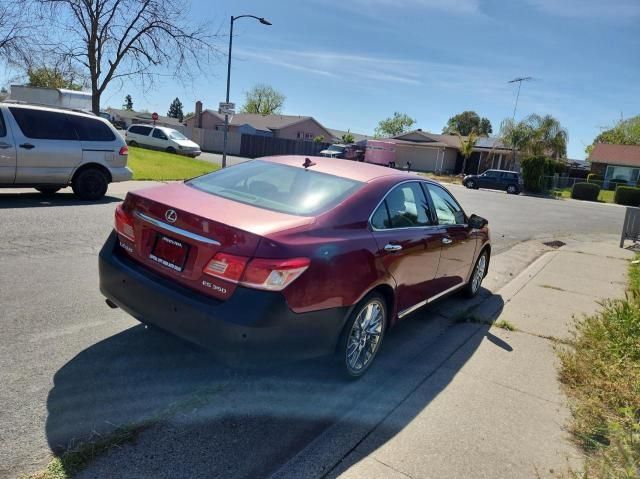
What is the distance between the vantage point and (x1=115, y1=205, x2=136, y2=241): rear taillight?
3.53 metres

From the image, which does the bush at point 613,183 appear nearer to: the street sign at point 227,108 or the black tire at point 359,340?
the street sign at point 227,108

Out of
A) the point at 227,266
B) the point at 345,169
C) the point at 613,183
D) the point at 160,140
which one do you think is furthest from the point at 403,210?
the point at 613,183

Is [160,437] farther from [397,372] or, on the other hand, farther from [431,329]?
[431,329]

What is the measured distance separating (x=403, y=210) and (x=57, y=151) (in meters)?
7.61

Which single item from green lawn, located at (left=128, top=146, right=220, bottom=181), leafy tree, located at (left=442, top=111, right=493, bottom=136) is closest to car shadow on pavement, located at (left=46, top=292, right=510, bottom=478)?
green lawn, located at (left=128, top=146, right=220, bottom=181)

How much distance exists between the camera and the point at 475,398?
3682mm

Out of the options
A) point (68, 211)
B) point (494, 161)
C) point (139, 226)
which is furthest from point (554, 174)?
point (139, 226)

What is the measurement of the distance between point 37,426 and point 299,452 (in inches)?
58.2

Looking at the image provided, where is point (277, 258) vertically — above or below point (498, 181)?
above

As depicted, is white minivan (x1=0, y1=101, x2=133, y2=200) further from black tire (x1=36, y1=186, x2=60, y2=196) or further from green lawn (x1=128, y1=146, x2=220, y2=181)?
green lawn (x1=128, y1=146, x2=220, y2=181)

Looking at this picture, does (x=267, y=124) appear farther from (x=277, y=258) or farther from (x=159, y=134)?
(x=277, y=258)

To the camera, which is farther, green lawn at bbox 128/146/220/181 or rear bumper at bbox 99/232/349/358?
green lawn at bbox 128/146/220/181

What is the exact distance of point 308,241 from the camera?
3.10m

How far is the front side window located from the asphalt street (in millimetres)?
1166
